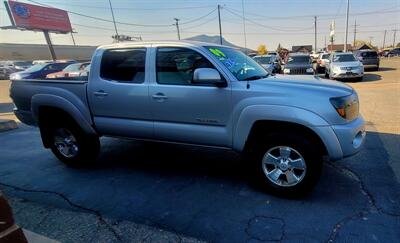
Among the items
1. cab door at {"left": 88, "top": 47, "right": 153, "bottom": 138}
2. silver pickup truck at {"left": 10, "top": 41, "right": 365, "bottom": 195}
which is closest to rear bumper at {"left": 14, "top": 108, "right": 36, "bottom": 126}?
silver pickup truck at {"left": 10, "top": 41, "right": 365, "bottom": 195}

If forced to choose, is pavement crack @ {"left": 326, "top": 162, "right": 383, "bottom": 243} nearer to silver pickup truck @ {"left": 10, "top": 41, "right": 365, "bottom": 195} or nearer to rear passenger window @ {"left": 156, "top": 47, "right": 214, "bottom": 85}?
silver pickup truck @ {"left": 10, "top": 41, "right": 365, "bottom": 195}

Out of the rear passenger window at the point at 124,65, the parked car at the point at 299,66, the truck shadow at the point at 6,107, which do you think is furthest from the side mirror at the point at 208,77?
the parked car at the point at 299,66

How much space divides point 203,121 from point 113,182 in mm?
1651

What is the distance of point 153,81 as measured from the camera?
13.6 ft

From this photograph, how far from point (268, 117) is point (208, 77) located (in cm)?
84

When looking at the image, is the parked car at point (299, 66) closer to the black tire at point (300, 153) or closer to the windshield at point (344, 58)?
the windshield at point (344, 58)

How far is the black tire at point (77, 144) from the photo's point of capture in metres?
4.88

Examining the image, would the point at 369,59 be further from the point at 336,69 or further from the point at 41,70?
the point at 41,70

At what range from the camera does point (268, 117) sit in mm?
3492

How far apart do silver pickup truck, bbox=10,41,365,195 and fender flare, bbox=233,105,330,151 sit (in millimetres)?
11

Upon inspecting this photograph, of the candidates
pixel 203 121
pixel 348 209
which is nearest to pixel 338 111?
pixel 348 209

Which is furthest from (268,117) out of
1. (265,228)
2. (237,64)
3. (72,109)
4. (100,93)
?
(72,109)

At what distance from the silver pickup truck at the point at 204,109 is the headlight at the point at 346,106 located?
0.04ft

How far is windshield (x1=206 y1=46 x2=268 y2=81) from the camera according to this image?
12.9 ft
